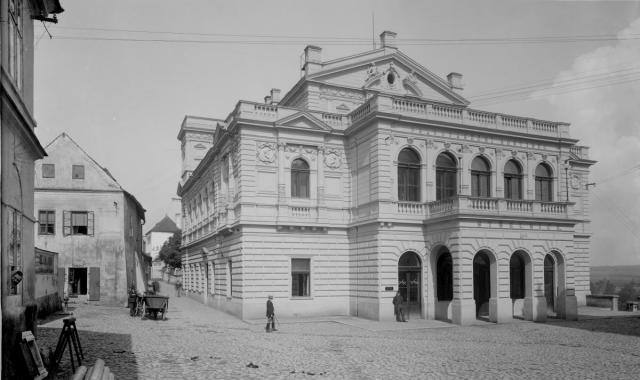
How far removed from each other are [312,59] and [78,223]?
18.5 meters

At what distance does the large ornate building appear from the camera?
26.5 metres

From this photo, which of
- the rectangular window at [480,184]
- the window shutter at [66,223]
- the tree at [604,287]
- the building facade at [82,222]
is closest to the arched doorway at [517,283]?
the rectangular window at [480,184]

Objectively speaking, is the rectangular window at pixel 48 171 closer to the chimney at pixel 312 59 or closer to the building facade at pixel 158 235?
the chimney at pixel 312 59

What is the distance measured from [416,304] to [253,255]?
28.1 ft

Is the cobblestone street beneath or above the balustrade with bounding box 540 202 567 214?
beneath

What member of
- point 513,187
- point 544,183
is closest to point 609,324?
point 513,187

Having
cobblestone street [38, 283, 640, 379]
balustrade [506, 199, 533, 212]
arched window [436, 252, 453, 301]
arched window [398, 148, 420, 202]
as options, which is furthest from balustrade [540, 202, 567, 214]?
arched window [398, 148, 420, 202]

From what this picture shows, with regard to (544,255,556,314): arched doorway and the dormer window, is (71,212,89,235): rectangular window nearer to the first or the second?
the dormer window

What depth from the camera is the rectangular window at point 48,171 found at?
35.2m

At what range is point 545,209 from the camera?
91.1ft

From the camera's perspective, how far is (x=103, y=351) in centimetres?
1585

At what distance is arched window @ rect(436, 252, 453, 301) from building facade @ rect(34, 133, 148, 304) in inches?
795

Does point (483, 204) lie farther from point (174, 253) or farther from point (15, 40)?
point (174, 253)

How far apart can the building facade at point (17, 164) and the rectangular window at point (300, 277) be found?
16.8 meters
